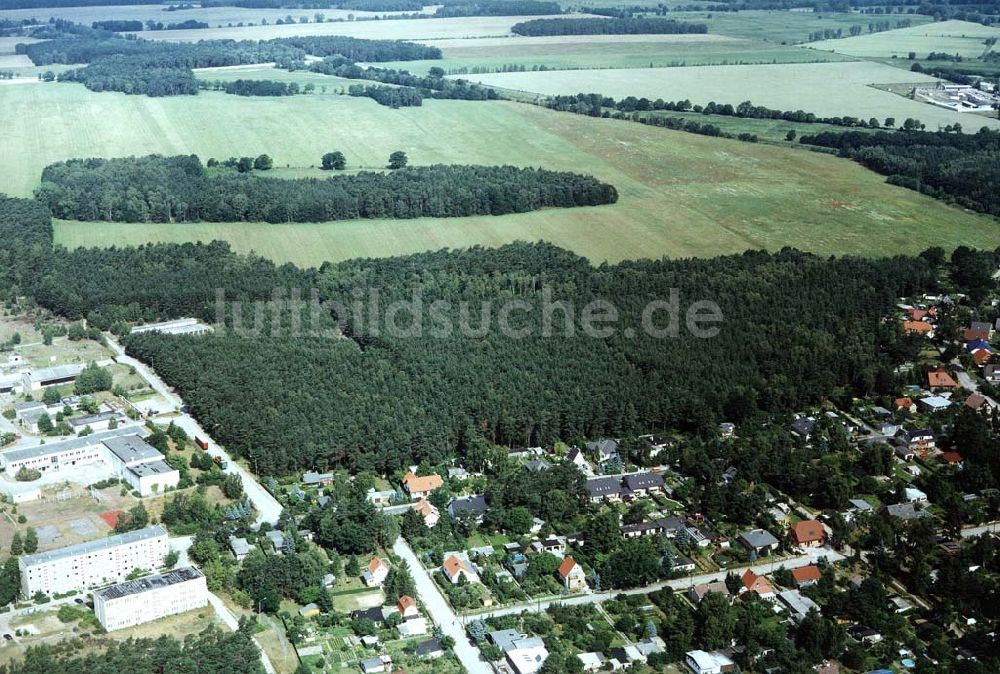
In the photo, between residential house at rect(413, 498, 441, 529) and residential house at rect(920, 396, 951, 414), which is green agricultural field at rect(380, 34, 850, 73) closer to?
residential house at rect(920, 396, 951, 414)

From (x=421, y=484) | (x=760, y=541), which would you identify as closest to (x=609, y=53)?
(x=421, y=484)

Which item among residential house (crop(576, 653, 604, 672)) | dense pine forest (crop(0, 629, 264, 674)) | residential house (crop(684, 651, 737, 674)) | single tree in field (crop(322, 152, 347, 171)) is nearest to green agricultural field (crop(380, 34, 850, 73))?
single tree in field (crop(322, 152, 347, 171))

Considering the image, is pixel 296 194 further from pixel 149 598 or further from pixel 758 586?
pixel 758 586

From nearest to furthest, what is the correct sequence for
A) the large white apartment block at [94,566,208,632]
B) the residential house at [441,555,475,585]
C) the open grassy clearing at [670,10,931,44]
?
the large white apartment block at [94,566,208,632]
the residential house at [441,555,475,585]
the open grassy clearing at [670,10,931,44]

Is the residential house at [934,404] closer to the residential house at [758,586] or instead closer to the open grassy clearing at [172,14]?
the residential house at [758,586]

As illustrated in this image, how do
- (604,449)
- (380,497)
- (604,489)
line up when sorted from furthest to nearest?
(604,449) → (604,489) → (380,497)

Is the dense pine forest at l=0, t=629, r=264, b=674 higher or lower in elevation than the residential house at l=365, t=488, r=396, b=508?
higher

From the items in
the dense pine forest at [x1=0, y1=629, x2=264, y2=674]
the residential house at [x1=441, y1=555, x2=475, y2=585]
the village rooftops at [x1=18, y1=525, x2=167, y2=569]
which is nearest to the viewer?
the dense pine forest at [x1=0, y1=629, x2=264, y2=674]
